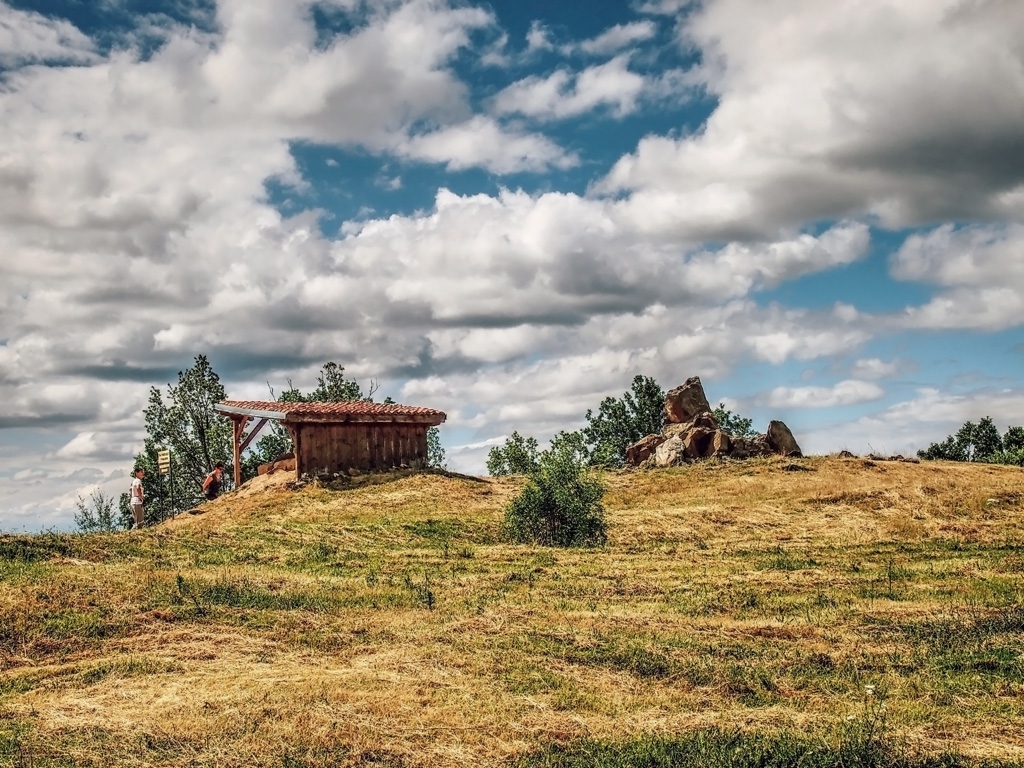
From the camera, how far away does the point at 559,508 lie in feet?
66.8

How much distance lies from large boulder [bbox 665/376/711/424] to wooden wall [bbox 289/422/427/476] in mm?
9861

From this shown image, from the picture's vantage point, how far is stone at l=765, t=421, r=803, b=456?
3157 cm

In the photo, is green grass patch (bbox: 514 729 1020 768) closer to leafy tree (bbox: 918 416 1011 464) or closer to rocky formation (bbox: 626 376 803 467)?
rocky formation (bbox: 626 376 803 467)

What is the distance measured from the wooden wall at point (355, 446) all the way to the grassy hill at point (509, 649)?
8176 millimetres

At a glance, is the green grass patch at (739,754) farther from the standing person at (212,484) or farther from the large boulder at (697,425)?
the standing person at (212,484)

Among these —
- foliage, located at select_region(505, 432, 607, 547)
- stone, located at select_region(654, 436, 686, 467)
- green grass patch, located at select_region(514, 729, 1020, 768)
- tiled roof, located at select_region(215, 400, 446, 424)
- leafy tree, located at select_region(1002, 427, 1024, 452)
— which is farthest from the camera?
leafy tree, located at select_region(1002, 427, 1024, 452)

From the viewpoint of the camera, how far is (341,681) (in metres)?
8.67

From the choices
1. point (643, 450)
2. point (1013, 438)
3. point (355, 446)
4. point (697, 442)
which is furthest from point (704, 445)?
point (1013, 438)

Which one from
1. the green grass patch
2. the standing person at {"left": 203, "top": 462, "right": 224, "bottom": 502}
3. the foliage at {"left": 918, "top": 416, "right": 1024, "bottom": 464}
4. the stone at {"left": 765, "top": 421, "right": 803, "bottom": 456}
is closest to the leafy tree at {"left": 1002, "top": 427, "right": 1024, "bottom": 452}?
the foliage at {"left": 918, "top": 416, "right": 1024, "bottom": 464}

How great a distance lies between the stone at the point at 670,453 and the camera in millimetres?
30859

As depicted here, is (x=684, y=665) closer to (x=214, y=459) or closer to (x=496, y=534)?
(x=496, y=534)

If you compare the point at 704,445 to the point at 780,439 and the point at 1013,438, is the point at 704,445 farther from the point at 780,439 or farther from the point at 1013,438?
the point at 1013,438

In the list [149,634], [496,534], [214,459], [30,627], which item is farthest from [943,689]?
[214,459]

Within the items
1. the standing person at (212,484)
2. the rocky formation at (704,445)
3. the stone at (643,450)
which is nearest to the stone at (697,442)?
the rocky formation at (704,445)
